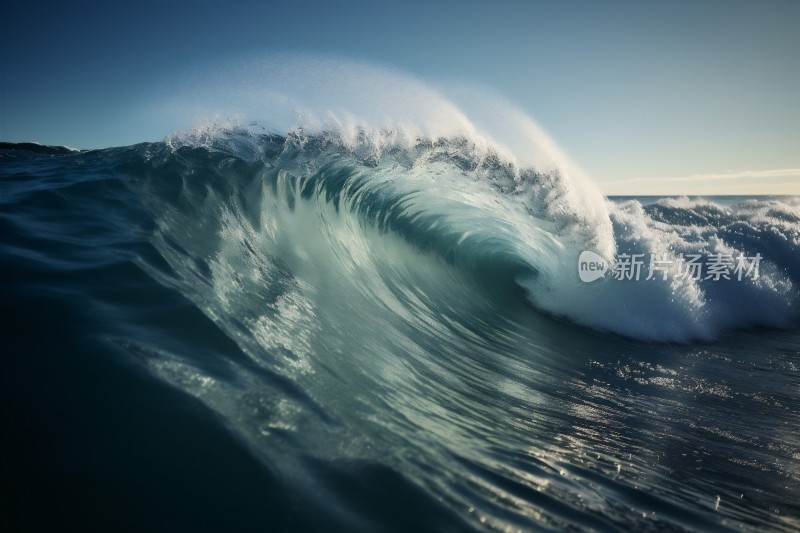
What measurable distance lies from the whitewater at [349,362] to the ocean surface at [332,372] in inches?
0.6

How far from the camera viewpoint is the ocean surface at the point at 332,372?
1483 millimetres

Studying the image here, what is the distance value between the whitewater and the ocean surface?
2 cm

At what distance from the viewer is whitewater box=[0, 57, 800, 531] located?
1516mm

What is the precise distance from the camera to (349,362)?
2.94 m

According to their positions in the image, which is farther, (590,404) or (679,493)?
(590,404)

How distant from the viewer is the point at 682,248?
32.6 ft

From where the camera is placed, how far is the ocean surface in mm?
1483

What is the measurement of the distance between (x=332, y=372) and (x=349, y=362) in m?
0.36

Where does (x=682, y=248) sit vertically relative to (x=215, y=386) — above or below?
above

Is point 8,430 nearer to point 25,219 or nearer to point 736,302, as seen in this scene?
point 25,219

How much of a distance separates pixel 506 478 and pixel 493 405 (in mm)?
1403

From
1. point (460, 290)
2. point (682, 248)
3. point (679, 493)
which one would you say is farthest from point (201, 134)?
point (682, 248)

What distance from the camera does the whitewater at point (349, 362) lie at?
1.52 m

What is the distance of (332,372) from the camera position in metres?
2.59
